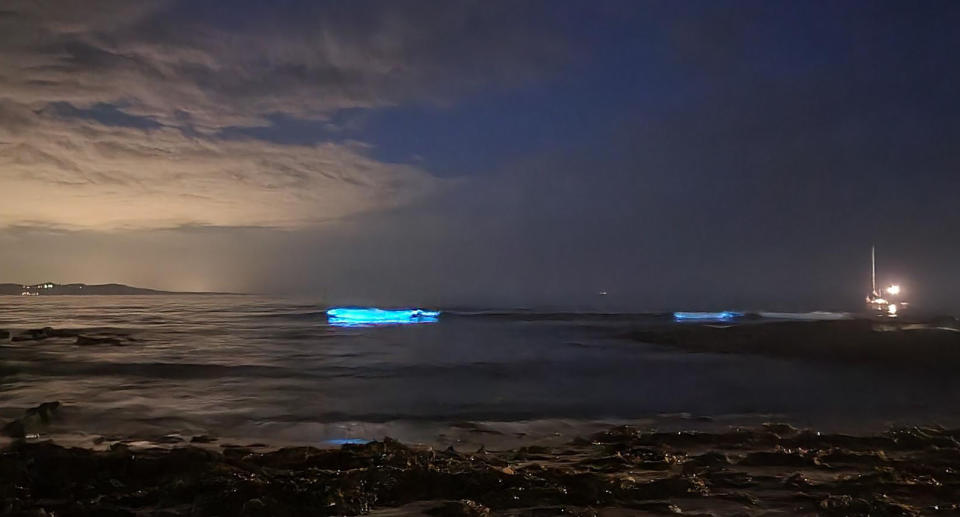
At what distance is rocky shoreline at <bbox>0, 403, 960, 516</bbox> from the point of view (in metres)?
5.54

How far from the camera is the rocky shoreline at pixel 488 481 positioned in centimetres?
554

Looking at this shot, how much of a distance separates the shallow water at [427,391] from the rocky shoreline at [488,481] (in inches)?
103

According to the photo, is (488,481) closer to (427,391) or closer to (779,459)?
(779,459)

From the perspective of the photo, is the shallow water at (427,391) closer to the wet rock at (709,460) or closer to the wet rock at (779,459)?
the wet rock at (709,460)

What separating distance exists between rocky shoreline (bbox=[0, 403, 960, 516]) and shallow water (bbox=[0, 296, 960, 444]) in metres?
2.62

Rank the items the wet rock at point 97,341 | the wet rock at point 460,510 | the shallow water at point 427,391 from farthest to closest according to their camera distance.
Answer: the wet rock at point 97,341
the shallow water at point 427,391
the wet rock at point 460,510

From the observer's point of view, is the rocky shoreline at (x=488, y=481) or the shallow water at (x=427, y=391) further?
the shallow water at (x=427, y=391)

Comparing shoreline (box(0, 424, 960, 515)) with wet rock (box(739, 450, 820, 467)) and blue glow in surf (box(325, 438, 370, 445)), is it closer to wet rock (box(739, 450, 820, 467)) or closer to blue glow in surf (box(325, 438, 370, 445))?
wet rock (box(739, 450, 820, 467))

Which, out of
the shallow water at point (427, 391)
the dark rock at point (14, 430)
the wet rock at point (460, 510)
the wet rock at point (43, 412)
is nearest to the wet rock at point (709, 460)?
the wet rock at point (460, 510)

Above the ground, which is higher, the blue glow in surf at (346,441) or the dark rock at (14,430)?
the dark rock at (14,430)

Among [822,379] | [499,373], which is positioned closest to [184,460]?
[499,373]

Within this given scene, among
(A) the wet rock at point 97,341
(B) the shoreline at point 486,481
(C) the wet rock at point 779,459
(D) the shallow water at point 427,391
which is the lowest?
(D) the shallow water at point 427,391

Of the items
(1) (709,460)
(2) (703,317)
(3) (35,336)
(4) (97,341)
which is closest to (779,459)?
(1) (709,460)

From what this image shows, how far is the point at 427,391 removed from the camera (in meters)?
15.4
